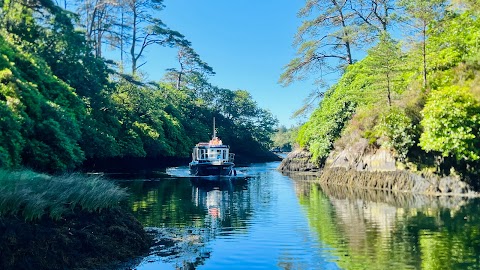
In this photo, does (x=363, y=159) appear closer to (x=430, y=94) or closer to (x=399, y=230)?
(x=430, y=94)

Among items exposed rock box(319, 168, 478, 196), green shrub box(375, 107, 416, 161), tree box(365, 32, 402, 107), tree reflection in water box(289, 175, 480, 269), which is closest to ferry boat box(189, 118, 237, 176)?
exposed rock box(319, 168, 478, 196)

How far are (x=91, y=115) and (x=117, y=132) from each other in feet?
25.3

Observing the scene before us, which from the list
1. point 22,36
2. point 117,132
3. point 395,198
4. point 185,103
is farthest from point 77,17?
point 185,103

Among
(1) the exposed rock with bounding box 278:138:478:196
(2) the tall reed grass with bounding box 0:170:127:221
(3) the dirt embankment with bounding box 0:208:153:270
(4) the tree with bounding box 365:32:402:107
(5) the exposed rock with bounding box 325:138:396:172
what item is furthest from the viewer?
(4) the tree with bounding box 365:32:402:107

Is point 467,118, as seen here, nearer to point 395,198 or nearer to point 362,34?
point 395,198

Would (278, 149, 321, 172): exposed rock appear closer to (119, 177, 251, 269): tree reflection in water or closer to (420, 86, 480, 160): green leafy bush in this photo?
(119, 177, 251, 269): tree reflection in water

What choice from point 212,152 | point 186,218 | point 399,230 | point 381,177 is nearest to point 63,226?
point 186,218

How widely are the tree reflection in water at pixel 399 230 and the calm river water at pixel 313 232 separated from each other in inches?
0.9

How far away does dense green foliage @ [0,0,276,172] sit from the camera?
2569cm

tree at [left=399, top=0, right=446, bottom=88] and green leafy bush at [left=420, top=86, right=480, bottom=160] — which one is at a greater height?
tree at [left=399, top=0, right=446, bottom=88]

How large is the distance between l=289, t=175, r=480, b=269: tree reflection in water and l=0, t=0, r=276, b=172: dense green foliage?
15.0 m

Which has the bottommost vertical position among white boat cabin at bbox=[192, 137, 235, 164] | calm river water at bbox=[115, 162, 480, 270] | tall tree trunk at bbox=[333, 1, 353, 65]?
calm river water at bbox=[115, 162, 480, 270]

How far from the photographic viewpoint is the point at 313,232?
1595cm

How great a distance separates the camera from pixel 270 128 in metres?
108
